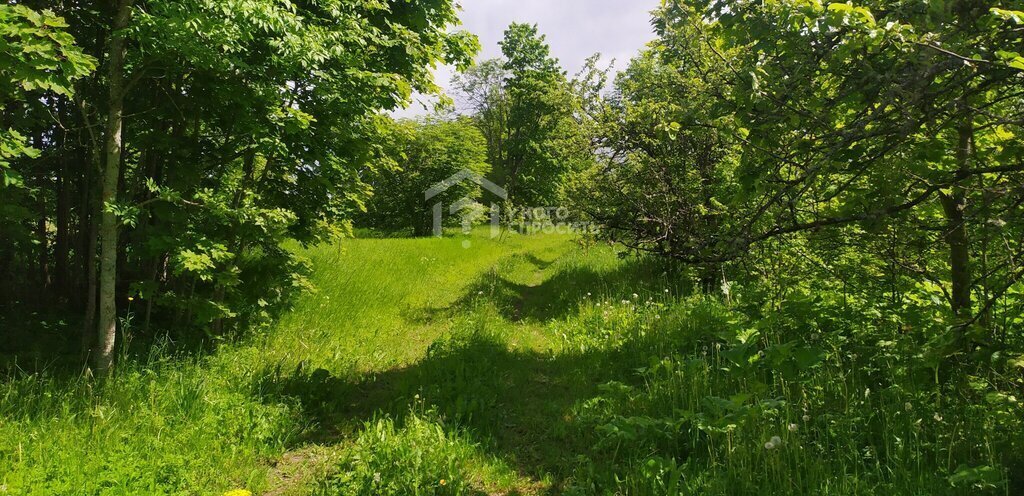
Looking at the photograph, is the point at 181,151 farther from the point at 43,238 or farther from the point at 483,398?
the point at 483,398

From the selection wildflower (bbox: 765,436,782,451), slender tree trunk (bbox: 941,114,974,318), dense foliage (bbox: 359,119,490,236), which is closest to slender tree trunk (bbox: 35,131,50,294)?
wildflower (bbox: 765,436,782,451)

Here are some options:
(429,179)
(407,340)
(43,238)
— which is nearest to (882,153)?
(407,340)

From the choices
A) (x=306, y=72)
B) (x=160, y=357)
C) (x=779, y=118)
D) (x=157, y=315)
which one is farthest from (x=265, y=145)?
(x=779, y=118)

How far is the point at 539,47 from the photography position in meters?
32.5

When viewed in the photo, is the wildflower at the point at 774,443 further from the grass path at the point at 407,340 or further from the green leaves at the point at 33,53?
the green leaves at the point at 33,53

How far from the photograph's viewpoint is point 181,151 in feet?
16.2

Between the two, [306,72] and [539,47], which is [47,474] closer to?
[306,72]

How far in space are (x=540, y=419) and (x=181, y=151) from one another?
4222 mm

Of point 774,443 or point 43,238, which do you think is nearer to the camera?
point 774,443

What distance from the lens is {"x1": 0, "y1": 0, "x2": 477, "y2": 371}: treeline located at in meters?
3.95

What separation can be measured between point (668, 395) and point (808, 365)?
1207 mm

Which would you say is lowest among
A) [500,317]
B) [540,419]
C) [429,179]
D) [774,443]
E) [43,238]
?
[540,419]

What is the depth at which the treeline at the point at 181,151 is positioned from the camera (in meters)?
3.95

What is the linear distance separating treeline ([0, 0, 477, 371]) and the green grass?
77 centimetres
